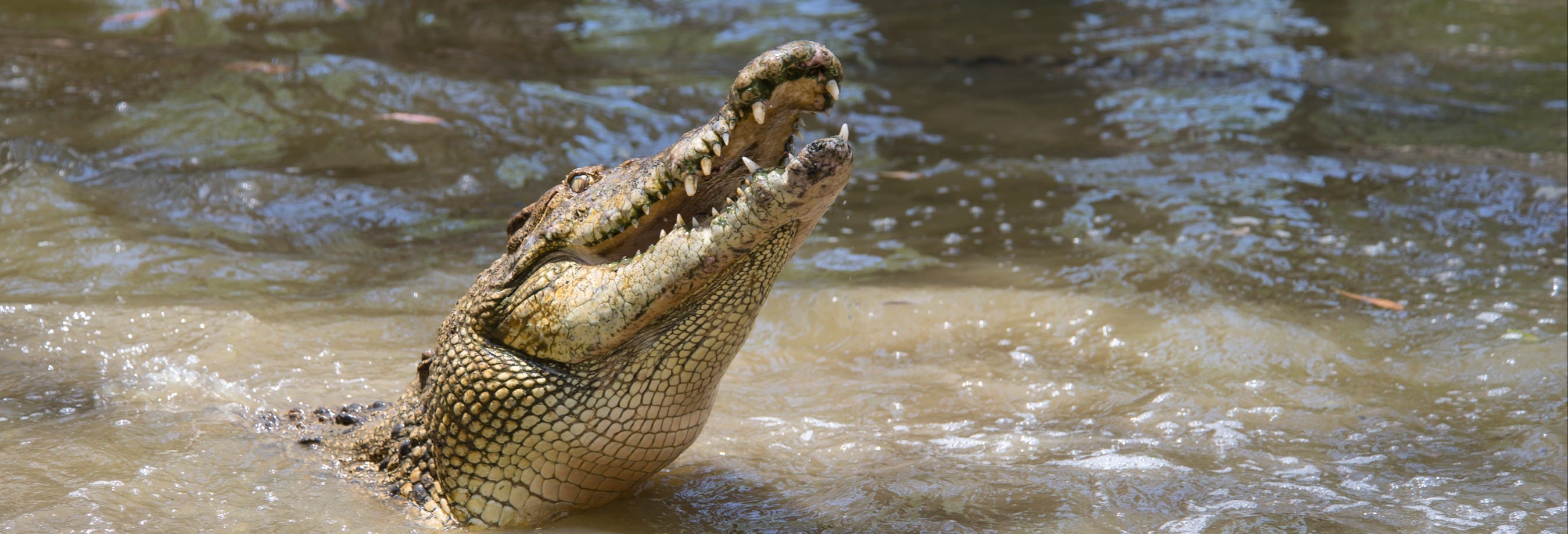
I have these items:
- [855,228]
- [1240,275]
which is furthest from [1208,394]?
[855,228]

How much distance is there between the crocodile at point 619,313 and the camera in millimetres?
2357

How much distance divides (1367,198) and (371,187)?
5.58 m

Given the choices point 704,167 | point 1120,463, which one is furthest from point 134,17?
point 1120,463

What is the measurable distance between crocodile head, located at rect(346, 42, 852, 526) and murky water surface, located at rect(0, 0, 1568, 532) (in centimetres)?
20

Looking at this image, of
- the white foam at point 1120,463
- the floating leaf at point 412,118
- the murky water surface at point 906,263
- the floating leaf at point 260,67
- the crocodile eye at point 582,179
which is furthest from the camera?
the floating leaf at point 260,67

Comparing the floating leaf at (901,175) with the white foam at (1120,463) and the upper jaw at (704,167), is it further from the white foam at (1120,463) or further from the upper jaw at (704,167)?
the upper jaw at (704,167)

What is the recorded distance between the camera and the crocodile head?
236 centimetres

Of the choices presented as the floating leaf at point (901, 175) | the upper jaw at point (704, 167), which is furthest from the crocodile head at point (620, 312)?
the floating leaf at point (901, 175)

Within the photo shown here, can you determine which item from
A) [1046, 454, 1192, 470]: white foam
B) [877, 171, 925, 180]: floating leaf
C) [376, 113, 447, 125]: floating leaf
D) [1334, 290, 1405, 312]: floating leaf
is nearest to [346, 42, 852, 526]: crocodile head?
[1046, 454, 1192, 470]: white foam

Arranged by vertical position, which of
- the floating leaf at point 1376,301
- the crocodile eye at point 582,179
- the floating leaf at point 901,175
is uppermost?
the crocodile eye at point 582,179

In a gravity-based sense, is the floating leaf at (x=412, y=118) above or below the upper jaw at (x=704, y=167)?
below

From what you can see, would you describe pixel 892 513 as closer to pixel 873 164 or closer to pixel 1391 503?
pixel 1391 503

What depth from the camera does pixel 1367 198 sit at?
6125 millimetres

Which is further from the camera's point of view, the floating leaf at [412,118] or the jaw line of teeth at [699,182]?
the floating leaf at [412,118]
